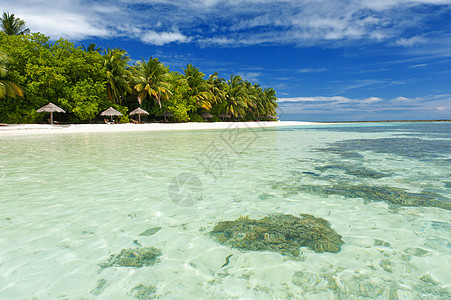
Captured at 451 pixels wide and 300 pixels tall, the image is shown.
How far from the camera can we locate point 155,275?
2.15m

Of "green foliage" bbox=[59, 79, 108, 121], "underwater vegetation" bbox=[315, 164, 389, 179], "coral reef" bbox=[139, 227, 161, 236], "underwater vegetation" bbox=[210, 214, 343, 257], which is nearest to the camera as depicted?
"underwater vegetation" bbox=[210, 214, 343, 257]

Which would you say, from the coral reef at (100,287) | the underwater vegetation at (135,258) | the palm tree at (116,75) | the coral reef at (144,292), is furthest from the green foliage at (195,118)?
the coral reef at (144,292)

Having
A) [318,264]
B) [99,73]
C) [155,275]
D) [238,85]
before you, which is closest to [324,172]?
[318,264]

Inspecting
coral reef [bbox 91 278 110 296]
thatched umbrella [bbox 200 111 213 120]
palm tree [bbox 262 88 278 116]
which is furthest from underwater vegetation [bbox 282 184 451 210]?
palm tree [bbox 262 88 278 116]

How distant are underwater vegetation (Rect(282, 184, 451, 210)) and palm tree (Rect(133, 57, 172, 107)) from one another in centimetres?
3044

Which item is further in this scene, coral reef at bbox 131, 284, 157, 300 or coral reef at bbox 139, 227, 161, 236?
coral reef at bbox 139, 227, 161, 236

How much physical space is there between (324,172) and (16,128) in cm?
2634

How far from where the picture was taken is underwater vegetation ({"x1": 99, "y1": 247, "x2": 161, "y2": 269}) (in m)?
2.30

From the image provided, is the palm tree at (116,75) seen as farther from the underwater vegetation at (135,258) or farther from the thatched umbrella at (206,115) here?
the underwater vegetation at (135,258)

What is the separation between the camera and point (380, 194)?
423cm

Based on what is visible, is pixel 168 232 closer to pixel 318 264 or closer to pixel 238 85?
pixel 318 264

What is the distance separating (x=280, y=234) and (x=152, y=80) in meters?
34.4

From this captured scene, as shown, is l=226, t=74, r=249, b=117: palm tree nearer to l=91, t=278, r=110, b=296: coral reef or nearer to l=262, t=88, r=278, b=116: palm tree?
l=262, t=88, r=278, b=116: palm tree

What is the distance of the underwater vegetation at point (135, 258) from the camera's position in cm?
230
